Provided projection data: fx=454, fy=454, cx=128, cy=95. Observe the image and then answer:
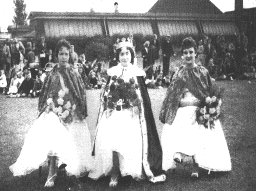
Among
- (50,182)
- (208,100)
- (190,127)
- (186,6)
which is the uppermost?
(186,6)

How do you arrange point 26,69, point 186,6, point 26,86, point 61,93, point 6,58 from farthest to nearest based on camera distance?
point 186,6 < point 6,58 < point 26,69 < point 26,86 < point 61,93

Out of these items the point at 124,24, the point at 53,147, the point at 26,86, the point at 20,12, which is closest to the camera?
A: the point at 53,147

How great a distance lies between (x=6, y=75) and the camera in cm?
2072

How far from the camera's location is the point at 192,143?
21.3ft

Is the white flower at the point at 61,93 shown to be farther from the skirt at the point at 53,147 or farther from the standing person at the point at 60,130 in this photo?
the skirt at the point at 53,147

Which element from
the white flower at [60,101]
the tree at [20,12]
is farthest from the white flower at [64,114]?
the tree at [20,12]

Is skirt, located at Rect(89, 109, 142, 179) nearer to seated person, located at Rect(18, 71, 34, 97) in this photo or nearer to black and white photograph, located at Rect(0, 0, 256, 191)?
black and white photograph, located at Rect(0, 0, 256, 191)

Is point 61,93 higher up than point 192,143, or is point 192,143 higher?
point 61,93

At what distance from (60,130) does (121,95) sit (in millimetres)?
977

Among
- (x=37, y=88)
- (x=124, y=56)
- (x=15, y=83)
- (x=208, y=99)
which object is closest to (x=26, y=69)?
(x=15, y=83)

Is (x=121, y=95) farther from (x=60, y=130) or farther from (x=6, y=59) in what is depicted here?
(x=6, y=59)

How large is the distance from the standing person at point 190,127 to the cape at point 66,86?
1.27 metres

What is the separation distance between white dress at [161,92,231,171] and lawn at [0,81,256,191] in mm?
201

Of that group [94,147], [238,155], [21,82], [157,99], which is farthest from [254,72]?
[94,147]
